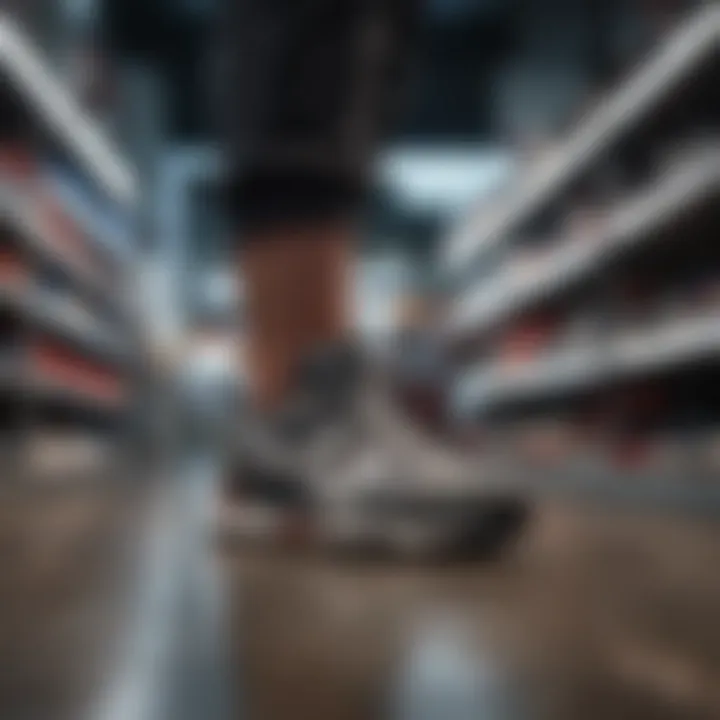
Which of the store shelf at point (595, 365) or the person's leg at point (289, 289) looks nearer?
the person's leg at point (289, 289)

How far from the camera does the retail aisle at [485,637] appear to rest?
15.7 inches

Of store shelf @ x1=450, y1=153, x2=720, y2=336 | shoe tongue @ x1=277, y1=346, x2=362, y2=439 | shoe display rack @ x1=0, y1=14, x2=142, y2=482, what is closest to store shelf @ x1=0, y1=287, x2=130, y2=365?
shoe display rack @ x1=0, y1=14, x2=142, y2=482

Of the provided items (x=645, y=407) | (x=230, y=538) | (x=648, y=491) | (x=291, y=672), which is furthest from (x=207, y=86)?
(x=645, y=407)

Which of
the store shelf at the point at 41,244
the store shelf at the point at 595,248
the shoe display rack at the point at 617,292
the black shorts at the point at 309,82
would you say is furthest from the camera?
the store shelf at the point at 595,248

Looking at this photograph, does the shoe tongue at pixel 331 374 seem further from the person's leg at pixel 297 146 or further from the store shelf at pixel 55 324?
the store shelf at pixel 55 324

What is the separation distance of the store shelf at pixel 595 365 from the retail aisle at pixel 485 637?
34cm

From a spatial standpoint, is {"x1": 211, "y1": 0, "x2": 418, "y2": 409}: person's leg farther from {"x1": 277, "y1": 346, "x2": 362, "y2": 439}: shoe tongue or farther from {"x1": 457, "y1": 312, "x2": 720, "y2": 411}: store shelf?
{"x1": 457, "y1": 312, "x2": 720, "y2": 411}: store shelf

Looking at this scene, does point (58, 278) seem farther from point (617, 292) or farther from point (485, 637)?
point (617, 292)

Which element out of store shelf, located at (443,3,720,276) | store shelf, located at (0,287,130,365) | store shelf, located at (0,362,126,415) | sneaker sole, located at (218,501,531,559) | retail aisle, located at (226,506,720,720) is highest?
store shelf, located at (443,3,720,276)

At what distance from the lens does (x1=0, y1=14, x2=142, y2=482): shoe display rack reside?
21.1 inches

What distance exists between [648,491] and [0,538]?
1.28m

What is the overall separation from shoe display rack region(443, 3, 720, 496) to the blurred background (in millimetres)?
16

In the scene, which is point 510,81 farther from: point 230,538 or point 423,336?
point 230,538

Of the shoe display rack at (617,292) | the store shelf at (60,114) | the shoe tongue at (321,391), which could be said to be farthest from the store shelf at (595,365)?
the store shelf at (60,114)
